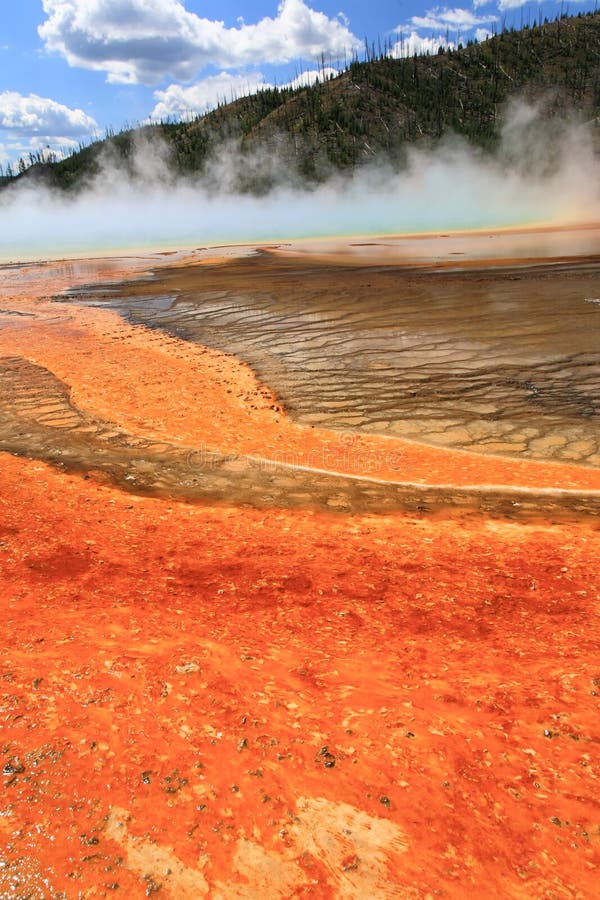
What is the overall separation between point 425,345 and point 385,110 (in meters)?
87.6

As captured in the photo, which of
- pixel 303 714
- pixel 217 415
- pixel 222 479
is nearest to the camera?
pixel 303 714

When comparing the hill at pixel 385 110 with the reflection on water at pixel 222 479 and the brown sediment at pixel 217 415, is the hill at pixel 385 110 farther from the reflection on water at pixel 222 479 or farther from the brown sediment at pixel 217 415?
the reflection on water at pixel 222 479

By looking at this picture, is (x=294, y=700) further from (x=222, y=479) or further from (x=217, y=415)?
(x=217, y=415)

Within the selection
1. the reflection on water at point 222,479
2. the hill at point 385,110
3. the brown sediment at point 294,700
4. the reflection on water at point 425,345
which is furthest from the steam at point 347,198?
the brown sediment at point 294,700

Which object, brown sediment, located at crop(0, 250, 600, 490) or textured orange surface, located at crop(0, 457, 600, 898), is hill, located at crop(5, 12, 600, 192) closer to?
brown sediment, located at crop(0, 250, 600, 490)

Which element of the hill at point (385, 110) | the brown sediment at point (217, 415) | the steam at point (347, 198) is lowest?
the brown sediment at point (217, 415)

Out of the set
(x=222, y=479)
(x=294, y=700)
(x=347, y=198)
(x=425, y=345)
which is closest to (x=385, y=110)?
(x=347, y=198)

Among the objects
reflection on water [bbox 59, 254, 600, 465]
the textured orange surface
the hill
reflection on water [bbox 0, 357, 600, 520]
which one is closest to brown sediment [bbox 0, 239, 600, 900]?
the textured orange surface

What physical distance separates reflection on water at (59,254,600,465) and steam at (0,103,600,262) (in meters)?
28.8

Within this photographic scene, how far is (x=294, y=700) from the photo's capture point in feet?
8.41

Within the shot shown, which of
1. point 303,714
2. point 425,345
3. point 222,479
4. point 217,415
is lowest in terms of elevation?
point 303,714

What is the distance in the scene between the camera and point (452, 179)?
66.6m

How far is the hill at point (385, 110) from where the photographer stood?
247 ft

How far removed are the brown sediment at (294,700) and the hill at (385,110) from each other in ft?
249
